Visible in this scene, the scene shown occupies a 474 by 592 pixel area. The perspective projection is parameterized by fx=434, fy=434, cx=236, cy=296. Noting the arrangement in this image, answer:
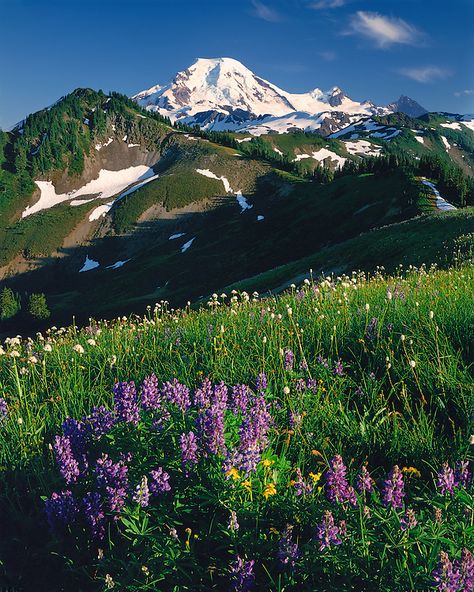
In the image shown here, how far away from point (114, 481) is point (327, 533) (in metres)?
1.54

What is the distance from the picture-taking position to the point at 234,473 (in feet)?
9.40

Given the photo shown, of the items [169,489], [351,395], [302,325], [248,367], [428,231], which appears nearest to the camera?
[169,489]

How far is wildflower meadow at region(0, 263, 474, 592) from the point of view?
2.52 meters

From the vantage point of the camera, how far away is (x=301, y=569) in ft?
8.19

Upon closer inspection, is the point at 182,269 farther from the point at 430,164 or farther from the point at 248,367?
the point at 248,367

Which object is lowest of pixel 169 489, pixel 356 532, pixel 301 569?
pixel 301 569

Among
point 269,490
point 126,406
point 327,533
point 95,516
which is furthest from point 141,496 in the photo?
point 327,533

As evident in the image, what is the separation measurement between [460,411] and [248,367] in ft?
7.30

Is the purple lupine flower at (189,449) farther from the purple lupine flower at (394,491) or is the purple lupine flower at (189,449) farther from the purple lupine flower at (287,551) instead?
the purple lupine flower at (394,491)

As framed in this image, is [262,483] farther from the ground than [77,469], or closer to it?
closer to it

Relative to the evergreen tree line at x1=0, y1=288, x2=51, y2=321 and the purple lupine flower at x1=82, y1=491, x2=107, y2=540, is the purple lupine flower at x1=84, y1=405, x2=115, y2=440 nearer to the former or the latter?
the purple lupine flower at x1=82, y1=491, x2=107, y2=540

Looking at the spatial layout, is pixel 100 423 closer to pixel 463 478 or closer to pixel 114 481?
pixel 114 481

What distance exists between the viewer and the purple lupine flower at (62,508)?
10.3ft

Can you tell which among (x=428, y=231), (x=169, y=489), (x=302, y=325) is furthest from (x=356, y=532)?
(x=428, y=231)
